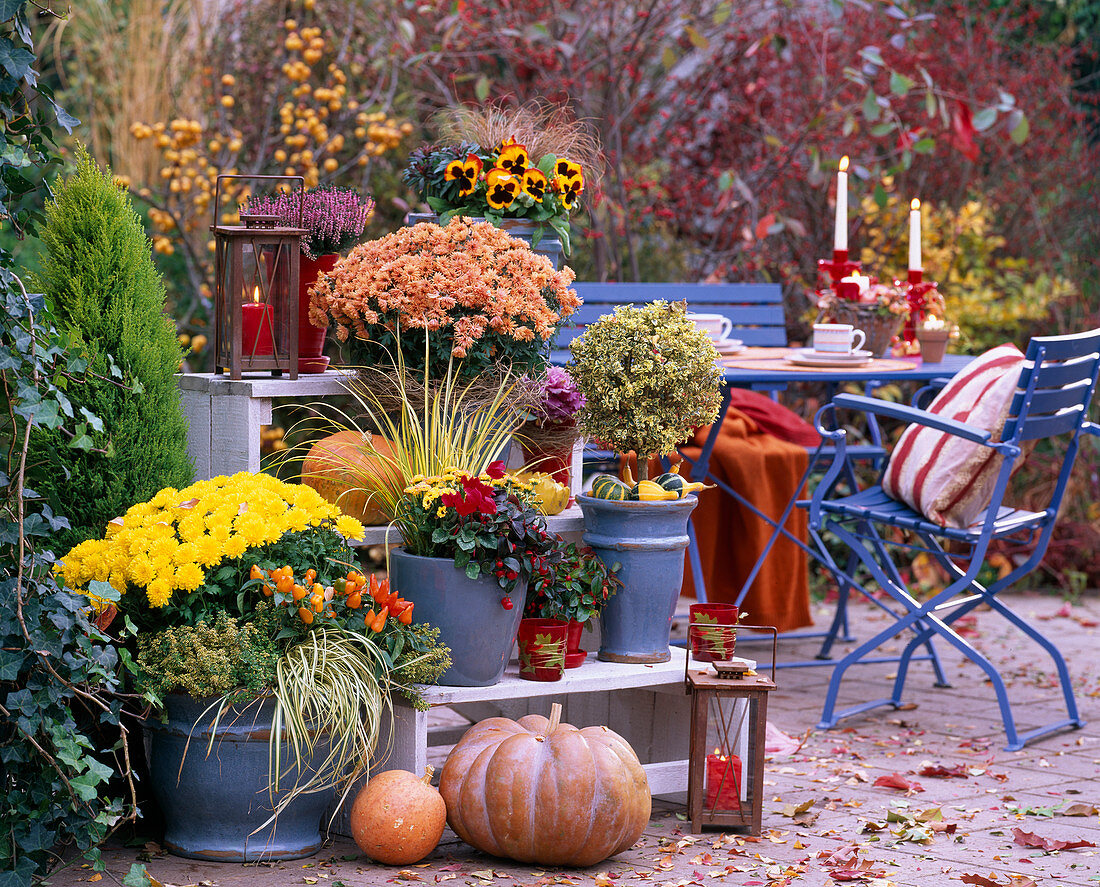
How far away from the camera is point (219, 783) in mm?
2941

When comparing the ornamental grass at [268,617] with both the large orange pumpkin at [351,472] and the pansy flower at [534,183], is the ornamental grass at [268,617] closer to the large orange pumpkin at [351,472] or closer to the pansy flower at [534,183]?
the large orange pumpkin at [351,472]

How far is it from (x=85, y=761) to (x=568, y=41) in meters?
4.97

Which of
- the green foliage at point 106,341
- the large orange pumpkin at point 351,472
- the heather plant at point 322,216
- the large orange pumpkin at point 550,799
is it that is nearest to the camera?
the large orange pumpkin at point 550,799

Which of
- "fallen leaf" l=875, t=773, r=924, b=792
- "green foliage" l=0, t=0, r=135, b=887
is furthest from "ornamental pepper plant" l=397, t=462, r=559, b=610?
"fallen leaf" l=875, t=773, r=924, b=792

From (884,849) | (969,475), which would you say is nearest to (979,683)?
(969,475)

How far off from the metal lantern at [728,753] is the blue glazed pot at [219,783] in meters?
0.93

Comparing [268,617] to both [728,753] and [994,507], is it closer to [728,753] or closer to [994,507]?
[728,753]

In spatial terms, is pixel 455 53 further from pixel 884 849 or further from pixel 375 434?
pixel 884 849

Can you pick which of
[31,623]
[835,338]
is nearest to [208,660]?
[31,623]

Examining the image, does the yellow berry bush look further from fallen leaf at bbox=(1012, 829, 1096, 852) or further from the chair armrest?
fallen leaf at bbox=(1012, 829, 1096, 852)

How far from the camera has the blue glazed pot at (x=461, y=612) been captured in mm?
3141

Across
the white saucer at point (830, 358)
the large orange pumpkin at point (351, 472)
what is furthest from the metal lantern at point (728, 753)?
the white saucer at point (830, 358)

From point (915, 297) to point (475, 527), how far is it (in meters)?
2.33

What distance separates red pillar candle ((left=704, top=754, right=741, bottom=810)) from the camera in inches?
131
